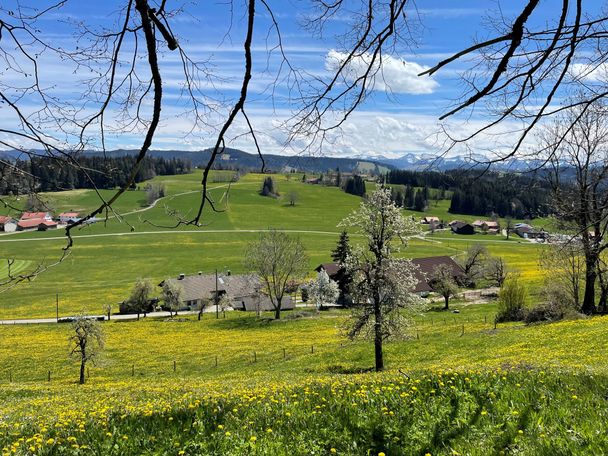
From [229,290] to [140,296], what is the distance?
16.3 m

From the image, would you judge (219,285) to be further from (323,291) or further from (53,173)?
(53,173)

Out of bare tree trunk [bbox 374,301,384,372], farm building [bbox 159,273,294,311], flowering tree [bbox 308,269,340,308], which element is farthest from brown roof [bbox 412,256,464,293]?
bare tree trunk [bbox 374,301,384,372]

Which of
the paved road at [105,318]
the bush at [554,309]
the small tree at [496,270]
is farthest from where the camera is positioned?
the small tree at [496,270]

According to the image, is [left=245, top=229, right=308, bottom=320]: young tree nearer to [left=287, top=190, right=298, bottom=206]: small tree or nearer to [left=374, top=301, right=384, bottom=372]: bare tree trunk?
[left=374, top=301, right=384, bottom=372]: bare tree trunk

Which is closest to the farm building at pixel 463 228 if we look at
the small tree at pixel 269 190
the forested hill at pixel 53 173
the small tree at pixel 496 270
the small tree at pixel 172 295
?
the small tree at pixel 269 190

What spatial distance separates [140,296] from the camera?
61.2 meters

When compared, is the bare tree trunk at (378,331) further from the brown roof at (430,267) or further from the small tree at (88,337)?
the brown roof at (430,267)

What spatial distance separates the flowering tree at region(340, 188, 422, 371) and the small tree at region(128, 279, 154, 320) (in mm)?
47124

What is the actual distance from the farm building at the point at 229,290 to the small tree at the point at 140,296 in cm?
375

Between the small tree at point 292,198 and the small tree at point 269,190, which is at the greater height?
the small tree at point 269,190

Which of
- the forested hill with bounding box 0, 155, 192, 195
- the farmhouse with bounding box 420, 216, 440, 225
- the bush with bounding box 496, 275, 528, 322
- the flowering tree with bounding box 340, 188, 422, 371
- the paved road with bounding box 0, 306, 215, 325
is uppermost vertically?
the forested hill with bounding box 0, 155, 192, 195

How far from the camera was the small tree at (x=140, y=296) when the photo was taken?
6103 cm

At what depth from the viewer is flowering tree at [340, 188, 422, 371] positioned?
65.5 feet

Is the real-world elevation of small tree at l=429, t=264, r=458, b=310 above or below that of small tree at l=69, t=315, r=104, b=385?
below
